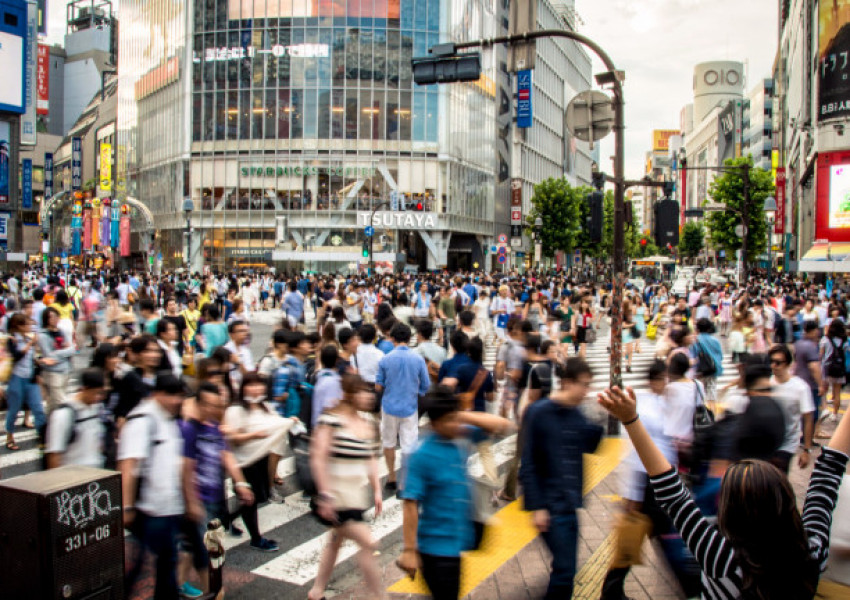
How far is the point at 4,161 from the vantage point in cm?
5372

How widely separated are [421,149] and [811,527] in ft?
179

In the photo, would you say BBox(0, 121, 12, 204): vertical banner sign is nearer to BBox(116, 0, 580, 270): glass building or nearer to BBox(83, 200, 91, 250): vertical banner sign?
BBox(116, 0, 580, 270): glass building

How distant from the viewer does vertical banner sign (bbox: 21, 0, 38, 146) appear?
54.7m

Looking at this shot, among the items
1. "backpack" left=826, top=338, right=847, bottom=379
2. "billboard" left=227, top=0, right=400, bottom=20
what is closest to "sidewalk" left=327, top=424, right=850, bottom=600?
"backpack" left=826, top=338, right=847, bottom=379

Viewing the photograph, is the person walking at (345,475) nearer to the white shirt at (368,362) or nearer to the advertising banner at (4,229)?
the white shirt at (368,362)

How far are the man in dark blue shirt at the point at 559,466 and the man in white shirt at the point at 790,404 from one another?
1.58 m

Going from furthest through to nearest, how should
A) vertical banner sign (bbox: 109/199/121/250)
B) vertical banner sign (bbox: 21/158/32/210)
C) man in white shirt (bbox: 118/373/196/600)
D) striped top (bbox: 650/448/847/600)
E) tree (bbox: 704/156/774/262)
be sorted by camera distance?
vertical banner sign (bbox: 109/199/121/250) → vertical banner sign (bbox: 21/158/32/210) → tree (bbox: 704/156/774/262) → man in white shirt (bbox: 118/373/196/600) → striped top (bbox: 650/448/847/600)

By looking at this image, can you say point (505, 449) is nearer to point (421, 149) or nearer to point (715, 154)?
point (421, 149)

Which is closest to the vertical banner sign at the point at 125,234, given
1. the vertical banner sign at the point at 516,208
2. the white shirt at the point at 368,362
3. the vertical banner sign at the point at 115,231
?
the vertical banner sign at the point at 115,231

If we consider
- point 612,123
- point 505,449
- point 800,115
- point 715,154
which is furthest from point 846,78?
→ point 715,154

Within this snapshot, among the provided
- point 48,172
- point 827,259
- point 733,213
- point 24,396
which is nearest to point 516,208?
point 733,213

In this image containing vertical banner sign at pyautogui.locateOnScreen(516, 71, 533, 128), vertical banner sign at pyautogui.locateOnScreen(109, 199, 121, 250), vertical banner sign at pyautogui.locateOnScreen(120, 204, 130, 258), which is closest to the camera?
vertical banner sign at pyautogui.locateOnScreen(109, 199, 121, 250)

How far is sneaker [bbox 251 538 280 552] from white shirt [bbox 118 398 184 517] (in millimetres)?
1801

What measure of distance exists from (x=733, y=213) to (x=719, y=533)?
56.0m
